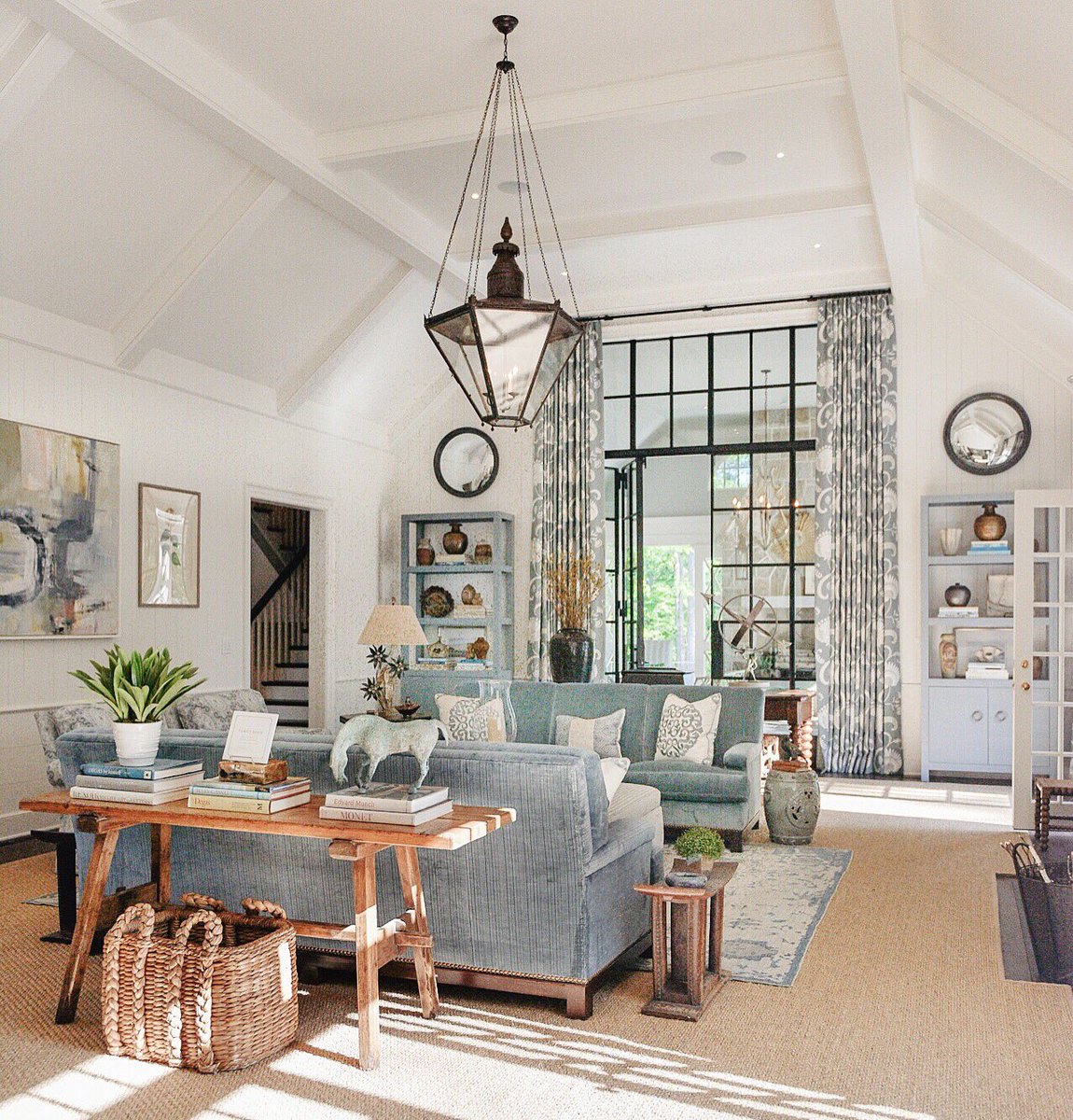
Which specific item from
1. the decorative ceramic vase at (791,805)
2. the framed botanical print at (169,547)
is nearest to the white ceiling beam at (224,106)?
the framed botanical print at (169,547)

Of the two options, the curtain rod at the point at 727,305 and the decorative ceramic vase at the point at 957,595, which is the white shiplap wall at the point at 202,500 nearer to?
the curtain rod at the point at 727,305

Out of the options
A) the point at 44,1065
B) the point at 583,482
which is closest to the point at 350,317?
the point at 583,482

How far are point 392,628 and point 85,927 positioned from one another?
2811 millimetres

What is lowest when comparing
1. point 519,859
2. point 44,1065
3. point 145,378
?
point 44,1065

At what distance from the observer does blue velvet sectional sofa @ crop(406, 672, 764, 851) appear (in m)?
5.93

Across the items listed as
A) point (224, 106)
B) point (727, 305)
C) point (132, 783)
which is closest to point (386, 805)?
point (132, 783)

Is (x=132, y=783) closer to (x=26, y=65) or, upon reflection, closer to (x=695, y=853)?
(x=695, y=853)

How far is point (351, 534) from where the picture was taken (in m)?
9.66

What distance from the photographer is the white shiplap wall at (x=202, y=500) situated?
6.29 m

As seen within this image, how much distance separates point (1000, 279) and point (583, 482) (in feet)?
11.9

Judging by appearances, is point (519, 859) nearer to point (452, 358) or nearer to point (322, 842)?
point (322, 842)

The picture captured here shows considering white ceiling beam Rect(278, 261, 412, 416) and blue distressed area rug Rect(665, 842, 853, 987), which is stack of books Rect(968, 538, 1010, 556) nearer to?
blue distressed area rug Rect(665, 842, 853, 987)

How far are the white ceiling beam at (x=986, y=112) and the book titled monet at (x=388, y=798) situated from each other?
3742 millimetres

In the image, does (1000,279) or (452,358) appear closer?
(452,358)
